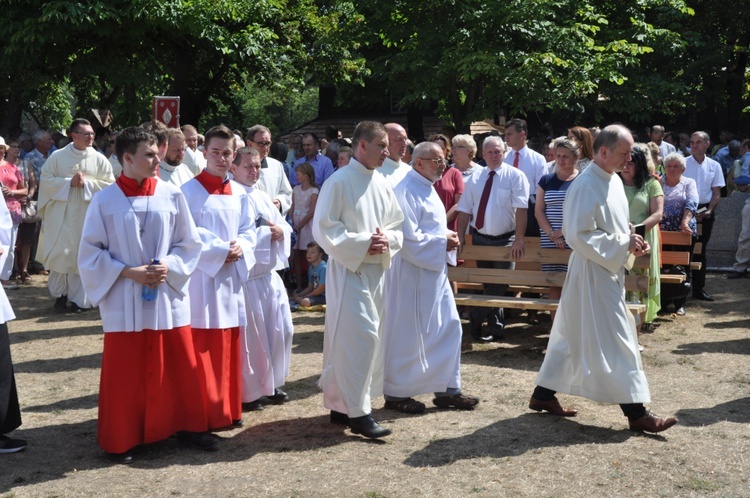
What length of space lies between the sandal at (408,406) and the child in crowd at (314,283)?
479 cm

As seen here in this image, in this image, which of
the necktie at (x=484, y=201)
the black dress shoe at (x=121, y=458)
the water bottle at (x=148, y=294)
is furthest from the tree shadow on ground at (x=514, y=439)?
the necktie at (x=484, y=201)

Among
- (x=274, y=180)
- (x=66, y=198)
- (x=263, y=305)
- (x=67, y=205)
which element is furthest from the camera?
(x=67, y=205)

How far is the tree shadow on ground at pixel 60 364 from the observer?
920cm

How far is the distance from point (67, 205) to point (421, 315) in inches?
254

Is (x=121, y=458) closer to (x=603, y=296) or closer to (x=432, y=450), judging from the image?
(x=432, y=450)

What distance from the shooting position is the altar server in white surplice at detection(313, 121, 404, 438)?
6.74m

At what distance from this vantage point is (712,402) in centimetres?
789

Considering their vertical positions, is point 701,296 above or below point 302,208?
below

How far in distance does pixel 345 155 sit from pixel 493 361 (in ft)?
14.0

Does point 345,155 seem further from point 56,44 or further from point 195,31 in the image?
point 56,44

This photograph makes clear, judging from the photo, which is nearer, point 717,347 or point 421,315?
point 421,315

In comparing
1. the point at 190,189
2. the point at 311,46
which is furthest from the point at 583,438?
the point at 311,46

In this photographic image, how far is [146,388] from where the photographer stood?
249 inches

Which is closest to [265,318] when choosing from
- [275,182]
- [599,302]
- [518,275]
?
[599,302]
